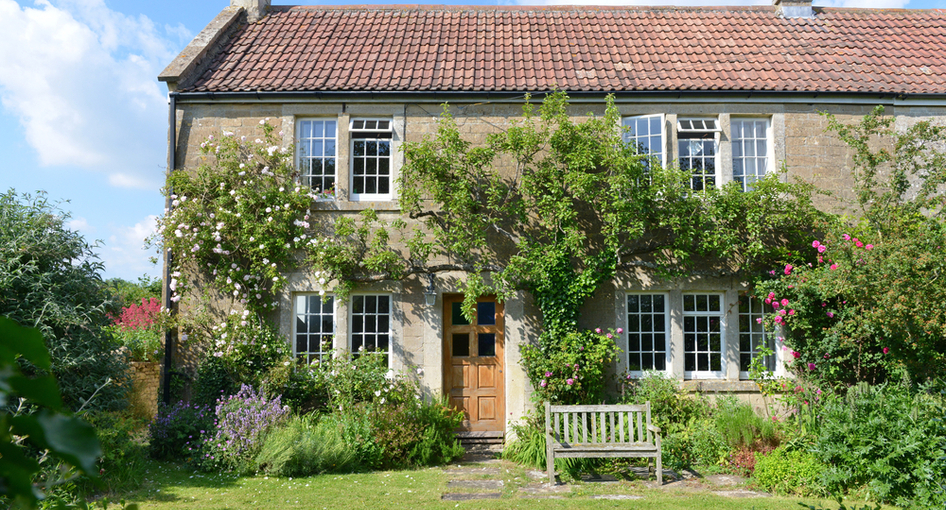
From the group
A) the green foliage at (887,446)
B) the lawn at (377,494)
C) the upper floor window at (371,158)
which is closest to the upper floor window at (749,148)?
the green foliage at (887,446)

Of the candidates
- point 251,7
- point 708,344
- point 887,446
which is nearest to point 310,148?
point 251,7

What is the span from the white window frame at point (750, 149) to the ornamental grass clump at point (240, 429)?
27.9 ft

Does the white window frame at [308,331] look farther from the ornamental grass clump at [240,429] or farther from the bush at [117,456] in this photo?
the bush at [117,456]

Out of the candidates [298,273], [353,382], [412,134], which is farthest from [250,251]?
[412,134]

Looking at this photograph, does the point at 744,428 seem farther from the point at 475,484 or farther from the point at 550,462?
the point at 475,484

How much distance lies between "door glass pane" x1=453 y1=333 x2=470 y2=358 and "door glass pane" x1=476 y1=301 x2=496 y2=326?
36cm

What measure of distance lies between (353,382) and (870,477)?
7.01 metres

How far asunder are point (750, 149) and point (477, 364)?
609cm

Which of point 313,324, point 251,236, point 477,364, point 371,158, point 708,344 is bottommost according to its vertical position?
point 477,364

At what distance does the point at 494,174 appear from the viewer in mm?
9930

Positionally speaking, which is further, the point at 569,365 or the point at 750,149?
the point at 750,149

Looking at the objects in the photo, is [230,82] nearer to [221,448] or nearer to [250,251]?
[250,251]

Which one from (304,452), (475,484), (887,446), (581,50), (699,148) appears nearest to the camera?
(887,446)

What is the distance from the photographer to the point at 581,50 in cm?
1178
